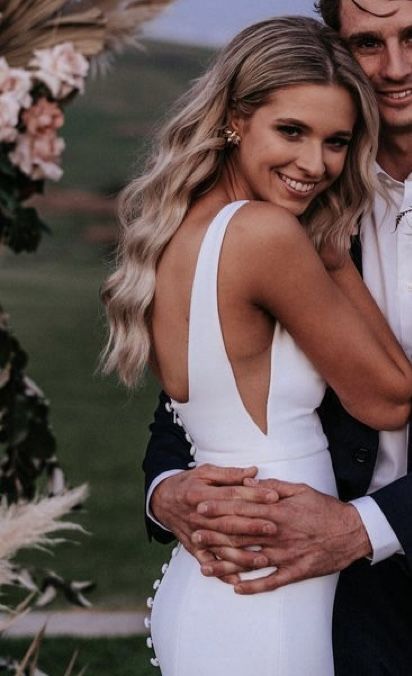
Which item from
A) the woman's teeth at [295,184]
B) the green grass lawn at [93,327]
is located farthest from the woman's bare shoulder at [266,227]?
the green grass lawn at [93,327]

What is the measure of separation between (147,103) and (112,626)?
146 inches

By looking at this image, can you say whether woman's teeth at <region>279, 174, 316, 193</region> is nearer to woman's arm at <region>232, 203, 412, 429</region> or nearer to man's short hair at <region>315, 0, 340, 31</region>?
woman's arm at <region>232, 203, 412, 429</region>

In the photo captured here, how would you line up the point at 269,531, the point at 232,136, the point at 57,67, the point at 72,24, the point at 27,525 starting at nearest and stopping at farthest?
1. the point at 27,525
2. the point at 269,531
3. the point at 232,136
4. the point at 57,67
5. the point at 72,24

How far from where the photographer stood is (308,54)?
2537mm

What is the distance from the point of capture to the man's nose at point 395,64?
2.78m

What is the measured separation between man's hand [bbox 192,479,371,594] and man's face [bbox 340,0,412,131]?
2.75 feet

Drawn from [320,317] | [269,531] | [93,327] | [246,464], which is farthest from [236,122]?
[93,327]

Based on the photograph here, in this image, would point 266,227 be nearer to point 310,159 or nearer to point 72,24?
point 310,159

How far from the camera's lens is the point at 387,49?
2.80m

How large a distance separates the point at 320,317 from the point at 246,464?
303mm

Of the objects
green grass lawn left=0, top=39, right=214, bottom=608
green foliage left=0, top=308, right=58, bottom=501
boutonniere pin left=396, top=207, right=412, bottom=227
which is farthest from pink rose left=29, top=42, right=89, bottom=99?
green grass lawn left=0, top=39, right=214, bottom=608

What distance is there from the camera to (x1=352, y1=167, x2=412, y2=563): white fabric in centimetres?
268

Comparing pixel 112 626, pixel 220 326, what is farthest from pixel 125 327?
pixel 112 626

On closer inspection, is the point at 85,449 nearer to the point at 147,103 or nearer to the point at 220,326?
the point at 147,103
